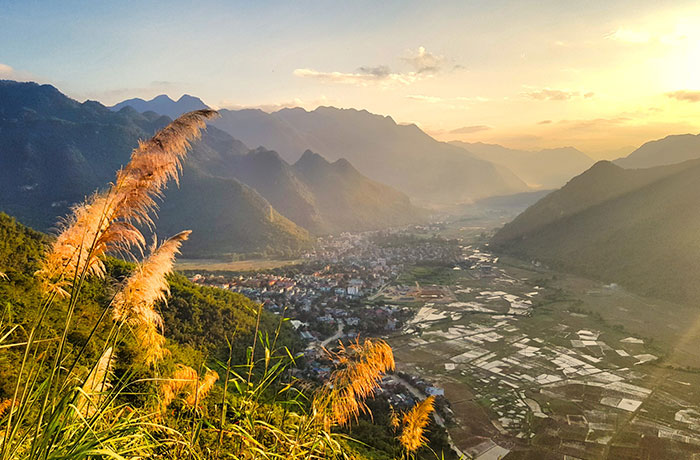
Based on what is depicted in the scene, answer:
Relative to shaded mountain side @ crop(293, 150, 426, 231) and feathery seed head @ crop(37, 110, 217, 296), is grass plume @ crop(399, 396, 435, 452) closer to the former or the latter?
feathery seed head @ crop(37, 110, 217, 296)

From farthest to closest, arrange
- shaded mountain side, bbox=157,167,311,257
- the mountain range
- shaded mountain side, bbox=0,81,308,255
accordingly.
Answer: shaded mountain side, bbox=157,167,311,257 < the mountain range < shaded mountain side, bbox=0,81,308,255

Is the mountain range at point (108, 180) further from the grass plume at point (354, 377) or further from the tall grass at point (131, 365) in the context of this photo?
the grass plume at point (354, 377)

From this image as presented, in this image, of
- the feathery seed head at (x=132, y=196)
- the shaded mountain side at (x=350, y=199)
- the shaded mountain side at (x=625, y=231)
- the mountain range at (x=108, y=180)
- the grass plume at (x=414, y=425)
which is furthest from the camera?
the shaded mountain side at (x=350, y=199)

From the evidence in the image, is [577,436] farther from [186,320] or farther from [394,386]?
[186,320]

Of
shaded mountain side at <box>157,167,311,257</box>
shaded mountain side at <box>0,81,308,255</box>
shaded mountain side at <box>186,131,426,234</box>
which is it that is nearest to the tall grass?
shaded mountain side at <box>157,167,311,257</box>

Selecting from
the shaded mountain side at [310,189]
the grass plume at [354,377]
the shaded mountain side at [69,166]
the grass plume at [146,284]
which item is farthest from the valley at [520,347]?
the shaded mountain side at [310,189]

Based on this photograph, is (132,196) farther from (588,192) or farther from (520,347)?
(588,192)

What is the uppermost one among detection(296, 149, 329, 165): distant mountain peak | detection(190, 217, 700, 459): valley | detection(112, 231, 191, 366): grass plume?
detection(296, 149, 329, 165): distant mountain peak
